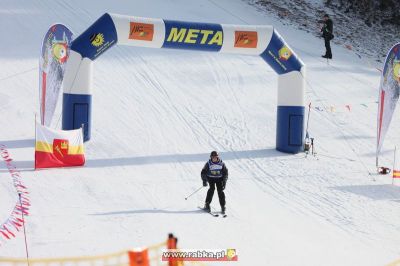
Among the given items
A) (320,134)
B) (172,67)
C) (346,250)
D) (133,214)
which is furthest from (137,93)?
(346,250)

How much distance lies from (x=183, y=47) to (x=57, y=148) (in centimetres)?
381

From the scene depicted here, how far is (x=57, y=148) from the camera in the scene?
37.4 feet

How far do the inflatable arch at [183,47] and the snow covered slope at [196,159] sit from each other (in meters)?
0.78

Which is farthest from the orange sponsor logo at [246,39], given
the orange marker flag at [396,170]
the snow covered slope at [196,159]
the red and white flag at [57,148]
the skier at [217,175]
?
the skier at [217,175]

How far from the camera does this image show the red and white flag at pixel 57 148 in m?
11.1

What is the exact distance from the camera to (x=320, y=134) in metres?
15.2

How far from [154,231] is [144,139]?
16.9 feet

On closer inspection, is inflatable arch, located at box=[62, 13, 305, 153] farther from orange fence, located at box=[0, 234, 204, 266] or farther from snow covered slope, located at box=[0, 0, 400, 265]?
orange fence, located at box=[0, 234, 204, 266]

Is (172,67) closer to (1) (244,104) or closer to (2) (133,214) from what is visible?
(1) (244,104)

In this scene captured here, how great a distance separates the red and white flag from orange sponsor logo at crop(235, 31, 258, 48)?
4317 mm

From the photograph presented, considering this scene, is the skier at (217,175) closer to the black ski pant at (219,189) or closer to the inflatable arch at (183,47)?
the black ski pant at (219,189)

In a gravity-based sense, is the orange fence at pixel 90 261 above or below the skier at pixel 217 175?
below

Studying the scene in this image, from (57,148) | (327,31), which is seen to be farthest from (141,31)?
(327,31)

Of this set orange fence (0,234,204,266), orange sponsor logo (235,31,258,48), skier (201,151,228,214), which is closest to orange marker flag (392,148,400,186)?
orange sponsor logo (235,31,258,48)
